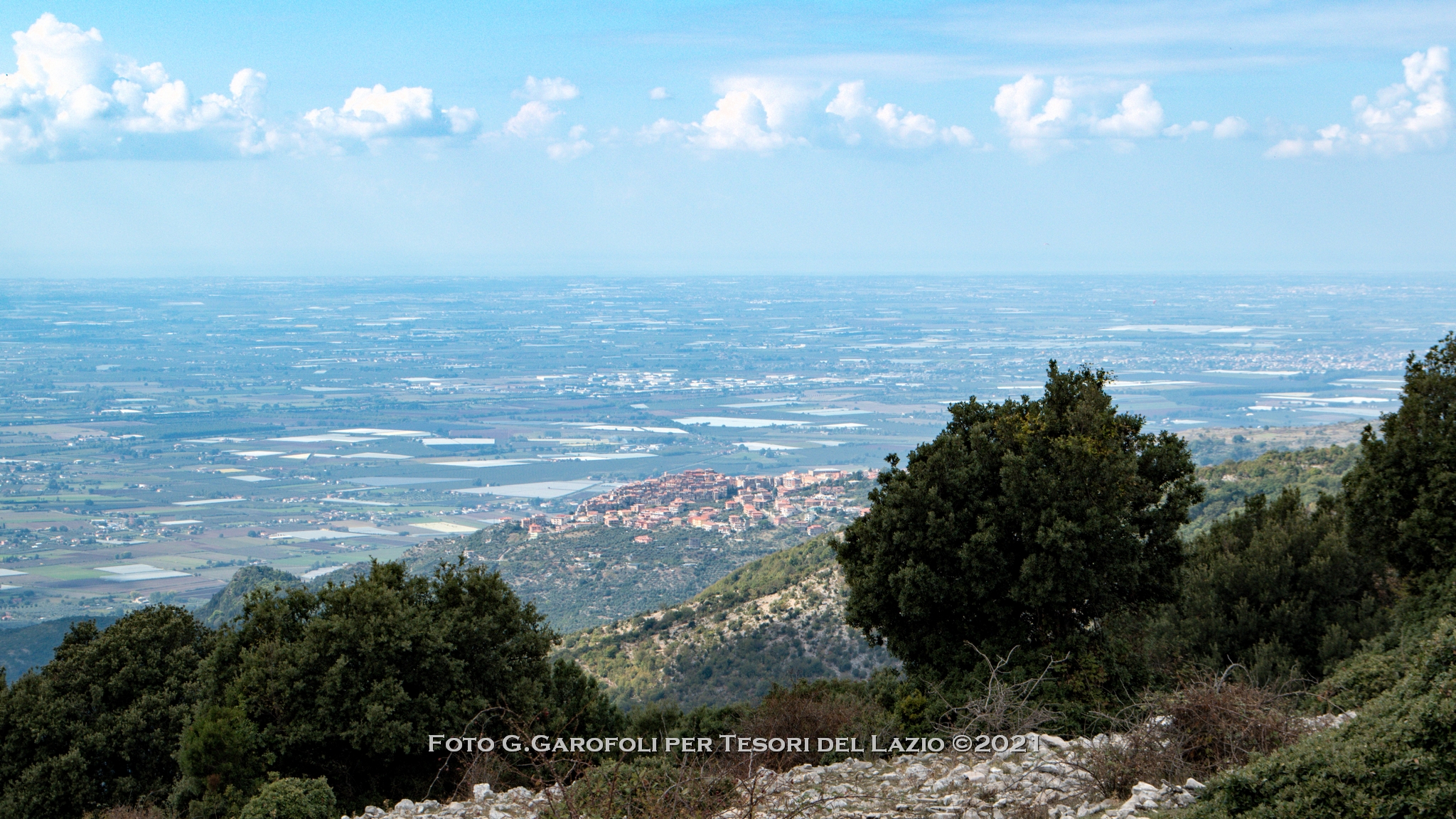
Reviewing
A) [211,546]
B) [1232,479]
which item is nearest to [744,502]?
[1232,479]

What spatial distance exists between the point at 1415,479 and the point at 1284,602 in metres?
3.25

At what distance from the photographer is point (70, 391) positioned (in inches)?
7500

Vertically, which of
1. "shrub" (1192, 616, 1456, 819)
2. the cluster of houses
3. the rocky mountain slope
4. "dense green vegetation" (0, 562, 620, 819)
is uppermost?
"shrub" (1192, 616, 1456, 819)

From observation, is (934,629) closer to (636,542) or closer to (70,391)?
(636,542)

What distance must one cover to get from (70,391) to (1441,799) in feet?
733

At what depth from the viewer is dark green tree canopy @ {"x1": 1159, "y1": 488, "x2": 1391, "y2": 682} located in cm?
1870

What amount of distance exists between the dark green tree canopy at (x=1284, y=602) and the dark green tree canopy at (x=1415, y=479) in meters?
1.01

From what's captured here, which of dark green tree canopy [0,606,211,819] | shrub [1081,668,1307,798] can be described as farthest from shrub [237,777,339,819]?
shrub [1081,668,1307,798]

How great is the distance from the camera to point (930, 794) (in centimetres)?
908

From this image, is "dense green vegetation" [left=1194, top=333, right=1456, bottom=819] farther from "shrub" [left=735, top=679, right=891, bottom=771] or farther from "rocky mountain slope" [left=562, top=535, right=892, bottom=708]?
"rocky mountain slope" [left=562, top=535, right=892, bottom=708]

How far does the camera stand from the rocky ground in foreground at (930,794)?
319 inches

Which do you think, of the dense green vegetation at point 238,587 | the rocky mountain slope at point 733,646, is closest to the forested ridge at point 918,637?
the rocky mountain slope at point 733,646

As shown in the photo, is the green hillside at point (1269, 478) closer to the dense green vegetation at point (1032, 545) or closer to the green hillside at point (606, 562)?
the dense green vegetation at point (1032, 545)

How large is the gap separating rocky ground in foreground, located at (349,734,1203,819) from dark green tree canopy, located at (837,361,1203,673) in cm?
525
